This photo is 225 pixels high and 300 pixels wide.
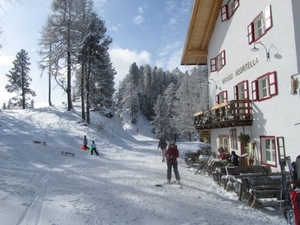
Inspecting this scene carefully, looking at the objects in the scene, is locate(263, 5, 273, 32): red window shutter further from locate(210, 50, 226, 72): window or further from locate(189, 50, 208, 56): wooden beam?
locate(189, 50, 208, 56): wooden beam

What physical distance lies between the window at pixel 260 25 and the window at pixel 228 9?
2830 millimetres

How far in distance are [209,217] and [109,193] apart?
3.69m

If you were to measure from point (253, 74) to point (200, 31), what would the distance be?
8.17m

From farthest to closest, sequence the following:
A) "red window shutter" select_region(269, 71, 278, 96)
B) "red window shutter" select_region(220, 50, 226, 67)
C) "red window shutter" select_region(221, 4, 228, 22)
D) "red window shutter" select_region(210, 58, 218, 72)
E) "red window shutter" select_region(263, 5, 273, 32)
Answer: "red window shutter" select_region(210, 58, 218, 72) → "red window shutter" select_region(220, 50, 226, 67) → "red window shutter" select_region(221, 4, 228, 22) → "red window shutter" select_region(263, 5, 273, 32) → "red window shutter" select_region(269, 71, 278, 96)

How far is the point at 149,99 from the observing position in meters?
85.6

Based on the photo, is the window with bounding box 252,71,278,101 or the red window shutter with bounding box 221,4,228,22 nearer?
the window with bounding box 252,71,278,101

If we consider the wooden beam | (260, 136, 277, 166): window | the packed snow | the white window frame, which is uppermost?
the wooden beam

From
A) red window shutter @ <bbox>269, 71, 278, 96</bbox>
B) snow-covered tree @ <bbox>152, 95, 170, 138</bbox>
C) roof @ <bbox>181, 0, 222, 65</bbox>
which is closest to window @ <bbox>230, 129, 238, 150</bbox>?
red window shutter @ <bbox>269, 71, 278, 96</bbox>

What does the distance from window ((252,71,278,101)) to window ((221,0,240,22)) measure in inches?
223

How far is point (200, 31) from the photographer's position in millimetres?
19797

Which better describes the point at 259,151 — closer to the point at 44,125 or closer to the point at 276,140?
the point at 276,140

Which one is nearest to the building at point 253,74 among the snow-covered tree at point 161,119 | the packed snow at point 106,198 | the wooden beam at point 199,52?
the wooden beam at point 199,52

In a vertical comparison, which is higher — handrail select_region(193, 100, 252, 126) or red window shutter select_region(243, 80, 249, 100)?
red window shutter select_region(243, 80, 249, 100)

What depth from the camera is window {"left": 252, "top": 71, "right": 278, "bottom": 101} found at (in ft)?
36.1
